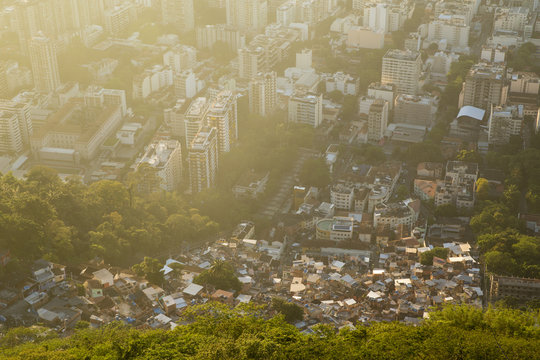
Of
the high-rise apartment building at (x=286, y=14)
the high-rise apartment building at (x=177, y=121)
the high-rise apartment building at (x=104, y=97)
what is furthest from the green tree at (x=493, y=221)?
the high-rise apartment building at (x=286, y=14)

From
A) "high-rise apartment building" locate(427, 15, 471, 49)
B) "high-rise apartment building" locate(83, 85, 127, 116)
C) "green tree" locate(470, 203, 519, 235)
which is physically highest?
"high-rise apartment building" locate(427, 15, 471, 49)

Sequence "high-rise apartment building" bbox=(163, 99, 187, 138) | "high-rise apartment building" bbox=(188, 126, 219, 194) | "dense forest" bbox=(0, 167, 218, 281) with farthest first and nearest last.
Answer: "high-rise apartment building" bbox=(163, 99, 187, 138) → "high-rise apartment building" bbox=(188, 126, 219, 194) → "dense forest" bbox=(0, 167, 218, 281)

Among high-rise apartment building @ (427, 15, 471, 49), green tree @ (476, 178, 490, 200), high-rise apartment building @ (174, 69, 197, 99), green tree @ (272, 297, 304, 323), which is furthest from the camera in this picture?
high-rise apartment building @ (427, 15, 471, 49)

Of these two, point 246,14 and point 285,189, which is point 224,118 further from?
point 246,14

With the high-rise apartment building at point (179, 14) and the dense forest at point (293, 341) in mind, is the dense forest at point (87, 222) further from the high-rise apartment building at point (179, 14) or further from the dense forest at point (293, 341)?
the high-rise apartment building at point (179, 14)

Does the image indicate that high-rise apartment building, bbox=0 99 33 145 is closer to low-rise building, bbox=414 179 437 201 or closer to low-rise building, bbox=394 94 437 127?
low-rise building, bbox=394 94 437 127

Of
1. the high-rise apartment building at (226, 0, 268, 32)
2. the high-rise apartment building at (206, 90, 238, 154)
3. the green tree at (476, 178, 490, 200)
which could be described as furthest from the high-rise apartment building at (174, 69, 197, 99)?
the green tree at (476, 178, 490, 200)

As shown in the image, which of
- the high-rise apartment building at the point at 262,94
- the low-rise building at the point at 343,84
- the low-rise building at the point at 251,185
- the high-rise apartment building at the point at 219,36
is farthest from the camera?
Result: the high-rise apartment building at the point at 219,36
